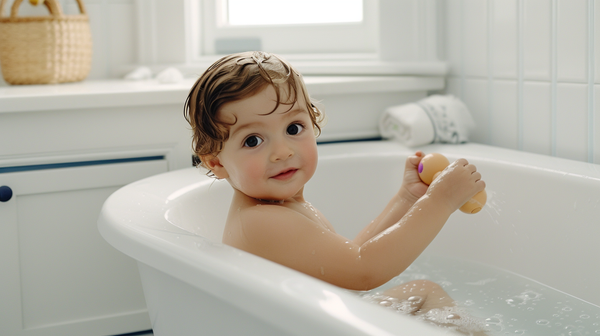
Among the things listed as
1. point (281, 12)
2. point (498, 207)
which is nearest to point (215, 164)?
point (498, 207)

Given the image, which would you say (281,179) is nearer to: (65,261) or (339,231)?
(339,231)

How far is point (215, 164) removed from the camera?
92 cm

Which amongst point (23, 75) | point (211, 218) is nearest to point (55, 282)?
point (211, 218)

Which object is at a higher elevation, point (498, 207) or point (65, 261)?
point (498, 207)

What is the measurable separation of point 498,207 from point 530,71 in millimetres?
360

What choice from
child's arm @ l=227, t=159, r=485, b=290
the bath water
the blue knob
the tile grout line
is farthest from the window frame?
child's arm @ l=227, t=159, r=485, b=290

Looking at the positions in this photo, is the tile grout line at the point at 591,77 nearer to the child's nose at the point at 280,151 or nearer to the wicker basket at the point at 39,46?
the child's nose at the point at 280,151

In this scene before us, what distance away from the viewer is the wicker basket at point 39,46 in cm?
160

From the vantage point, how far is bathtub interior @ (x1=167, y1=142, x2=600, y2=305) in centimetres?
106

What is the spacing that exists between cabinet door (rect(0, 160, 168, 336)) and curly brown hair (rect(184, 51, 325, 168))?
0.54 m

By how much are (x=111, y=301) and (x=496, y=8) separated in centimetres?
118

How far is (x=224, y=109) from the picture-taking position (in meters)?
0.83

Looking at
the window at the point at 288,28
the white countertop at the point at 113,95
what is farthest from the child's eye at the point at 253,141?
the window at the point at 288,28

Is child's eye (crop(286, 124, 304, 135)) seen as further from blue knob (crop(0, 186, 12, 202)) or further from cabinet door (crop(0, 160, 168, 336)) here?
blue knob (crop(0, 186, 12, 202))
